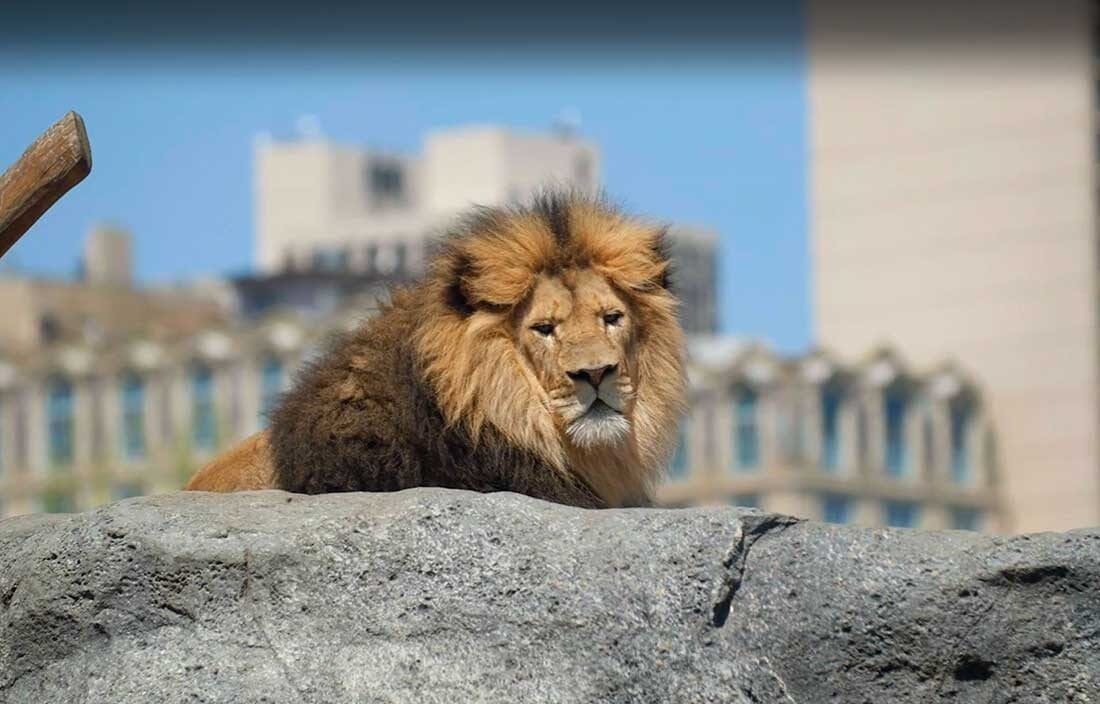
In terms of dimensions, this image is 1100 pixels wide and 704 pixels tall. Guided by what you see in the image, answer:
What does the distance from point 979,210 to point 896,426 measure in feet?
44.7

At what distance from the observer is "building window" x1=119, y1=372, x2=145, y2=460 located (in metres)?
62.6

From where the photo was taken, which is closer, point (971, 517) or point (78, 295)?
point (971, 517)

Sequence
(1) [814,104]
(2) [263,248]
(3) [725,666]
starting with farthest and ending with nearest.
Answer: (2) [263,248] → (1) [814,104] → (3) [725,666]

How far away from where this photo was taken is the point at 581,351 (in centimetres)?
828

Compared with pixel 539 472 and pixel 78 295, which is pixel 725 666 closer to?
pixel 539 472

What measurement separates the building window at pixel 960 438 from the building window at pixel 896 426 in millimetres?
2684

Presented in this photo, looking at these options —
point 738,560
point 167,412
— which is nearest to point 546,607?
point 738,560

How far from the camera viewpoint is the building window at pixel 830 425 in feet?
220

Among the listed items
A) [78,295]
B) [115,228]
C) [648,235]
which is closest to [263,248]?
[115,228]

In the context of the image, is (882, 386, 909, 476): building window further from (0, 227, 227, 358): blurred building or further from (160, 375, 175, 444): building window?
(0, 227, 227, 358): blurred building

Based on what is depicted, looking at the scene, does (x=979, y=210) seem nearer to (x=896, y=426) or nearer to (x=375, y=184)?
(x=896, y=426)

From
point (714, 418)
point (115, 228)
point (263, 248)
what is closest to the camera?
point (714, 418)

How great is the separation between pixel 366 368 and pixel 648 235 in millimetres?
1115

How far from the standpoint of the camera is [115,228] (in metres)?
101
